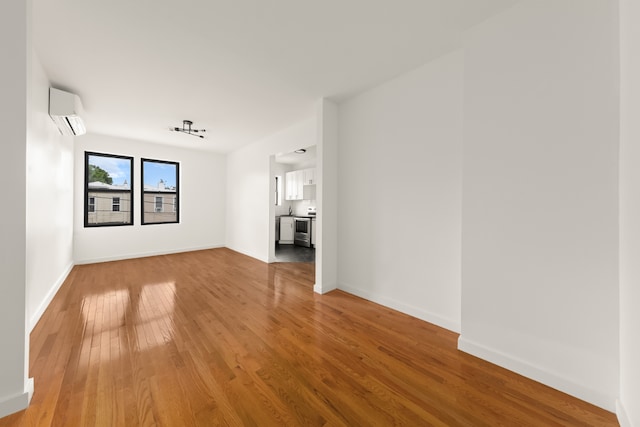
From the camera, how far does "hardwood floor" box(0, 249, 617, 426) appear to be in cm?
134

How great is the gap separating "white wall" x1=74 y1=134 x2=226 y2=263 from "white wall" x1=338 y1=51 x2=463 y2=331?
4.62 metres

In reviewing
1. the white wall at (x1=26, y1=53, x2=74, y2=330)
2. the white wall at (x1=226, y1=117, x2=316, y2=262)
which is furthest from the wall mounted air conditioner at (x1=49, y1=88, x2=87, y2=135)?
the white wall at (x1=226, y1=117, x2=316, y2=262)

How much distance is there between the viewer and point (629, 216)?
1.25 meters

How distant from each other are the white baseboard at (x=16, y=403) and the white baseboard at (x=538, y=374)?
3.04 meters

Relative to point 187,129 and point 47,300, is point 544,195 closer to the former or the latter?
point 47,300

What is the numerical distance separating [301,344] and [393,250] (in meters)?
1.49

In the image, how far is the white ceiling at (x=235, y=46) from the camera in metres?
1.79

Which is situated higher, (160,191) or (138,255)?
(160,191)

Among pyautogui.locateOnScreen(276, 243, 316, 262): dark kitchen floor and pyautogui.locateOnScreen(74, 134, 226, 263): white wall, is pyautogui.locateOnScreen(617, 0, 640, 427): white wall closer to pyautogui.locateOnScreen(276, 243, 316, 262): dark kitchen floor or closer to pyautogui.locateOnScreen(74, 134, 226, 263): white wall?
pyautogui.locateOnScreen(276, 243, 316, 262): dark kitchen floor

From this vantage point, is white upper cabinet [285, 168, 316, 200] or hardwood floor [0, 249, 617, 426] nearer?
hardwood floor [0, 249, 617, 426]

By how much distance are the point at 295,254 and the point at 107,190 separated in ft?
14.6

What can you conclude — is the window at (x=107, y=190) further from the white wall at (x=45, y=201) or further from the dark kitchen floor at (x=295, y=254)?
the dark kitchen floor at (x=295, y=254)

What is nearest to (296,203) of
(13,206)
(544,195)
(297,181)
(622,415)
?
(297,181)

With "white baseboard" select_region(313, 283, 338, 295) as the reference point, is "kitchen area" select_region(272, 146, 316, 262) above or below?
above
